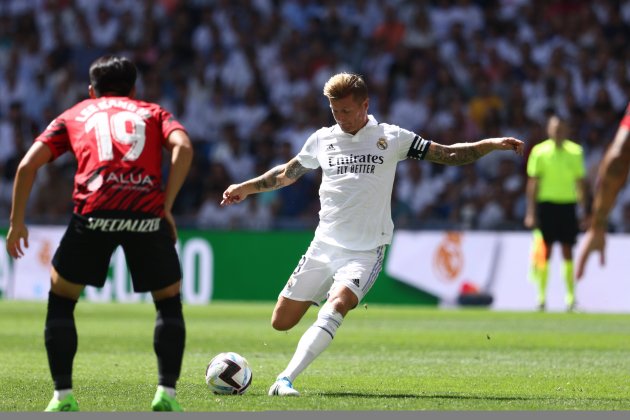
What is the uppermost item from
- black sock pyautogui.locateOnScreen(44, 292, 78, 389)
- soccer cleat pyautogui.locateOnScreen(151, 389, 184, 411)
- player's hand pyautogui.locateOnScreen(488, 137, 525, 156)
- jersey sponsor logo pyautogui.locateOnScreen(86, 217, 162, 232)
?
player's hand pyautogui.locateOnScreen(488, 137, 525, 156)

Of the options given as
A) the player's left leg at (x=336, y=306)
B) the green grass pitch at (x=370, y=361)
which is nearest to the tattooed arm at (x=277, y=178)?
the player's left leg at (x=336, y=306)

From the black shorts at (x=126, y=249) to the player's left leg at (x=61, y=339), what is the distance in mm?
95

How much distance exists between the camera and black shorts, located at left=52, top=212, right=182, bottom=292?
7000mm

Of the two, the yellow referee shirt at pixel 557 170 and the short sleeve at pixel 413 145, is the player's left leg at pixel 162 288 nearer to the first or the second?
the short sleeve at pixel 413 145

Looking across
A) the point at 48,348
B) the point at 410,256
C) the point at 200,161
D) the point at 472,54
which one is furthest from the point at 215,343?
the point at 472,54

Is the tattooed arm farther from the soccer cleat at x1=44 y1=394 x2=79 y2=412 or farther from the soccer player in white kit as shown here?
the soccer cleat at x1=44 y1=394 x2=79 y2=412

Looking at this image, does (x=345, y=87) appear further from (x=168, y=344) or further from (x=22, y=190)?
(x=22, y=190)

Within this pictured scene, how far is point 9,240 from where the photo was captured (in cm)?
695

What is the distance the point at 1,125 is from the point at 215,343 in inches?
558

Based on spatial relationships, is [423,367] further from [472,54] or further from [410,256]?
[472,54]

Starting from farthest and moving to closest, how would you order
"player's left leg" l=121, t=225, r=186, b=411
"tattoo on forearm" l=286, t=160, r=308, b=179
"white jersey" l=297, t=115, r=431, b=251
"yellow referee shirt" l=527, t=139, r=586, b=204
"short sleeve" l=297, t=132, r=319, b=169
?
1. "yellow referee shirt" l=527, t=139, r=586, b=204
2. "tattoo on forearm" l=286, t=160, r=308, b=179
3. "short sleeve" l=297, t=132, r=319, b=169
4. "white jersey" l=297, t=115, r=431, b=251
5. "player's left leg" l=121, t=225, r=186, b=411

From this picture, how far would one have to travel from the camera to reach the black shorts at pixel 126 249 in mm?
7000

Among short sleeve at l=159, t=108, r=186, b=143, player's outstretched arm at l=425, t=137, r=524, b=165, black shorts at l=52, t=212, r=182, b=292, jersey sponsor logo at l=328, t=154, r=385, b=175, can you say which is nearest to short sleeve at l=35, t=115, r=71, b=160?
black shorts at l=52, t=212, r=182, b=292

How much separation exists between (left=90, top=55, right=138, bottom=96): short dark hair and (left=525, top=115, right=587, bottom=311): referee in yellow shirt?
12308mm
